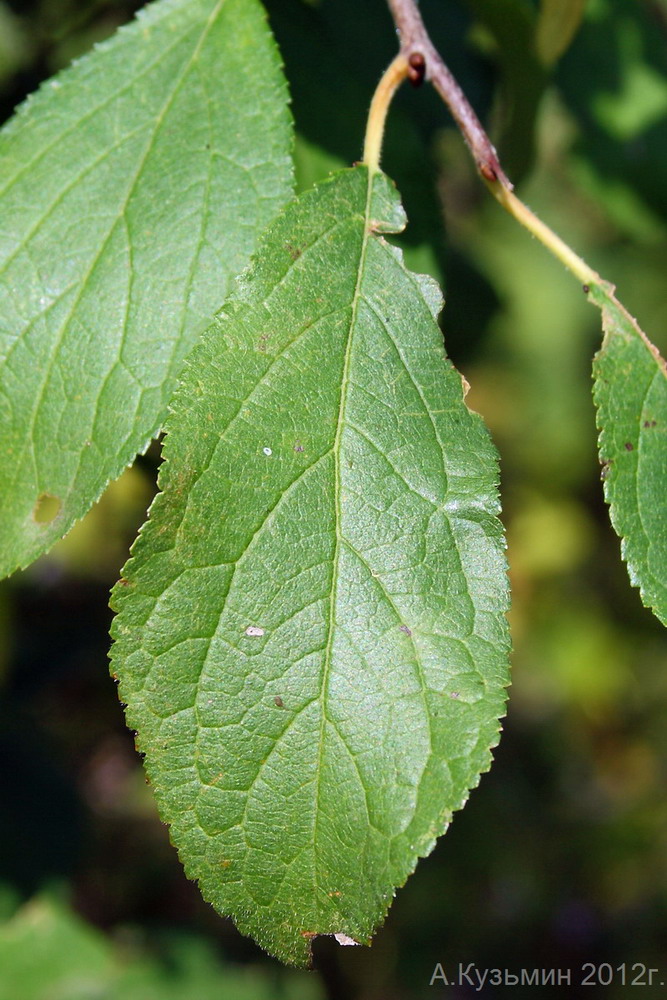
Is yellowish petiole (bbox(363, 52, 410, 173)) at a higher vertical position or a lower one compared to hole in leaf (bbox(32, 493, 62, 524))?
higher

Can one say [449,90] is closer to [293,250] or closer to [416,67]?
[416,67]

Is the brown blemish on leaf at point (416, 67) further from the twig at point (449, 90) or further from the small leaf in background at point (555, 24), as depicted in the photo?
the small leaf in background at point (555, 24)

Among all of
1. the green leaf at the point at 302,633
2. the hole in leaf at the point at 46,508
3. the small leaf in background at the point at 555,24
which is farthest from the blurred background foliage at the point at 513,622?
the hole in leaf at the point at 46,508

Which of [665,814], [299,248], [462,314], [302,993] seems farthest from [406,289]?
[665,814]

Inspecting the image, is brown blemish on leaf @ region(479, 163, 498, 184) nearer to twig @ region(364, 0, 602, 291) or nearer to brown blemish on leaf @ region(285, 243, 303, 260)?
twig @ region(364, 0, 602, 291)

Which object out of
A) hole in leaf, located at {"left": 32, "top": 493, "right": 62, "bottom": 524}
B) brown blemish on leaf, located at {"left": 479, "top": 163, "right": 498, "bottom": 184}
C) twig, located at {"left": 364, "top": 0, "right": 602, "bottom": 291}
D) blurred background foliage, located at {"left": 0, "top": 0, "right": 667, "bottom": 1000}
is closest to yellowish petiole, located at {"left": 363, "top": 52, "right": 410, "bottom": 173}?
twig, located at {"left": 364, "top": 0, "right": 602, "bottom": 291}

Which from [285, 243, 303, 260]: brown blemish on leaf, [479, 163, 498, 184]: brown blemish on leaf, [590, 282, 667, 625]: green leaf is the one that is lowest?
[590, 282, 667, 625]: green leaf

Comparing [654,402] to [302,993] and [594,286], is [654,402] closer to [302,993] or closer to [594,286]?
[594,286]
